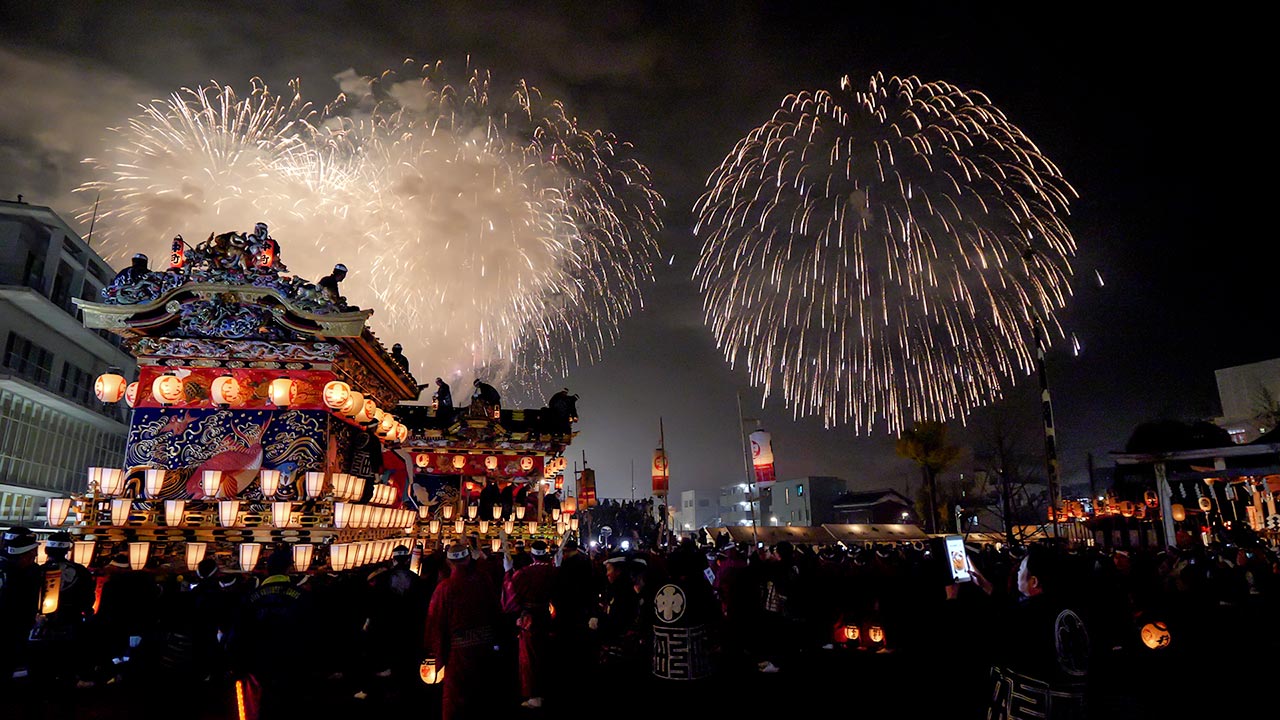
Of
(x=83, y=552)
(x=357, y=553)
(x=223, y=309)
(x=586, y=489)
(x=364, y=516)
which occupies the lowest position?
(x=357, y=553)

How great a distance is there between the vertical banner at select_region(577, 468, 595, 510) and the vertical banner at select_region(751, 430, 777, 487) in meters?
10.1

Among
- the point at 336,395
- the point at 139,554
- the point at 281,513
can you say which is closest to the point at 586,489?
the point at 336,395

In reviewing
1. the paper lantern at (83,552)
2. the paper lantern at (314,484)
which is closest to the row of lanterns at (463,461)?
the paper lantern at (314,484)

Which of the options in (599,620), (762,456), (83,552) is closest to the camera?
(599,620)

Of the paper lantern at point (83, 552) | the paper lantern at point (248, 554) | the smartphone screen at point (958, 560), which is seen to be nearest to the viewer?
the smartphone screen at point (958, 560)

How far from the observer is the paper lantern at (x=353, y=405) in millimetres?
14016

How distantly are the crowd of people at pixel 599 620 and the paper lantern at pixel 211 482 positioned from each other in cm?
194

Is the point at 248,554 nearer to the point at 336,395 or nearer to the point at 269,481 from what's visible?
the point at 269,481

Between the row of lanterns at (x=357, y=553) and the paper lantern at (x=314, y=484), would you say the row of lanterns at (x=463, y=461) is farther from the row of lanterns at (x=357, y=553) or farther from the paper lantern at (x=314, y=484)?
the paper lantern at (x=314, y=484)

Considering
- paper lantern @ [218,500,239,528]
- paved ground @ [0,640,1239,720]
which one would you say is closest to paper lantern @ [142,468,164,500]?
paper lantern @ [218,500,239,528]

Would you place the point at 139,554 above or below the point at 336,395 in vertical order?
below

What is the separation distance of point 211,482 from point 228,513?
754 mm

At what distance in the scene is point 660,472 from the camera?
31.2m

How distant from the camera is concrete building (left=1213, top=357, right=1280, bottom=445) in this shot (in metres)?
36.7
